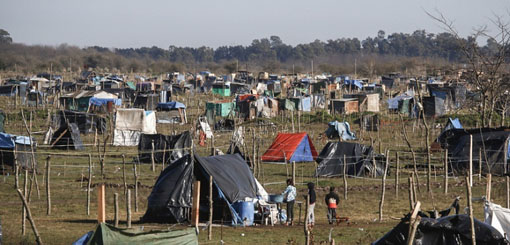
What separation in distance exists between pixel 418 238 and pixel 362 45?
18317 centimetres

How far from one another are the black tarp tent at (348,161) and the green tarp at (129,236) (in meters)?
15.2

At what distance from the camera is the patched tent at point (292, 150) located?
100.0ft

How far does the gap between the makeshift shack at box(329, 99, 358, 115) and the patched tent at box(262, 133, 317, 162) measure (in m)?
18.7

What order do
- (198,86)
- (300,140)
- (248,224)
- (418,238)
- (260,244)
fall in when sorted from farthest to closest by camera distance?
1. (198,86)
2. (300,140)
3. (248,224)
4. (260,244)
5. (418,238)

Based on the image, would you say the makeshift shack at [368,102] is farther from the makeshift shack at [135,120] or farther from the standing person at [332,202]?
the standing person at [332,202]

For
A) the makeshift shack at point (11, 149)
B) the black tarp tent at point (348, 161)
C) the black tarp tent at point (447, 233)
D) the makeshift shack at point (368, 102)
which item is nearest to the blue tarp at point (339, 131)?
the black tarp tent at point (348, 161)

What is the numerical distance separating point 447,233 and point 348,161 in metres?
15.2

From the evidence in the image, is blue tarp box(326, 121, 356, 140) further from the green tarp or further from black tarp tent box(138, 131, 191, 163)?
the green tarp

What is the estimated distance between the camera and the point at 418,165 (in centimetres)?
2862

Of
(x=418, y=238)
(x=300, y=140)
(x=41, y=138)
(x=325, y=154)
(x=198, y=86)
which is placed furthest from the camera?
(x=198, y=86)

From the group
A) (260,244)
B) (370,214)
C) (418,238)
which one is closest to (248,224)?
(260,244)

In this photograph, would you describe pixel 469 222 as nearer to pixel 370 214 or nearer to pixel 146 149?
pixel 370 214

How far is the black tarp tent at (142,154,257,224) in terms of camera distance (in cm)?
1784

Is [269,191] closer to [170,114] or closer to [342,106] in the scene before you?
[170,114]
